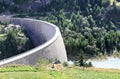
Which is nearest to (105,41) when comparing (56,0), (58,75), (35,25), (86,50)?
(86,50)

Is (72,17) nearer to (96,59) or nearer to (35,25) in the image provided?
(35,25)

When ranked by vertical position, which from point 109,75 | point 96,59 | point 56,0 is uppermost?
point 56,0

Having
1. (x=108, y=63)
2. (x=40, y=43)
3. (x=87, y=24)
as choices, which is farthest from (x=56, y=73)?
(x=87, y=24)

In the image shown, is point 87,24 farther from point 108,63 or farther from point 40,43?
point 108,63

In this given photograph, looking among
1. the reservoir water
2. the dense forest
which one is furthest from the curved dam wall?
the reservoir water

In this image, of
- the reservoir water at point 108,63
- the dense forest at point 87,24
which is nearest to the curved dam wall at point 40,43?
the dense forest at point 87,24

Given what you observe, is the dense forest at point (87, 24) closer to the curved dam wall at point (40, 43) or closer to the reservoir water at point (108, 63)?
the reservoir water at point (108, 63)

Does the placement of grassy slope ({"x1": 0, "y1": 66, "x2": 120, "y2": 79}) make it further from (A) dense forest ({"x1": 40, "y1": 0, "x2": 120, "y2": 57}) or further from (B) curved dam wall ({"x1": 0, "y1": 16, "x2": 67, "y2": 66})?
(A) dense forest ({"x1": 40, "y1": 0, "x2": 120, "y2": 57})
